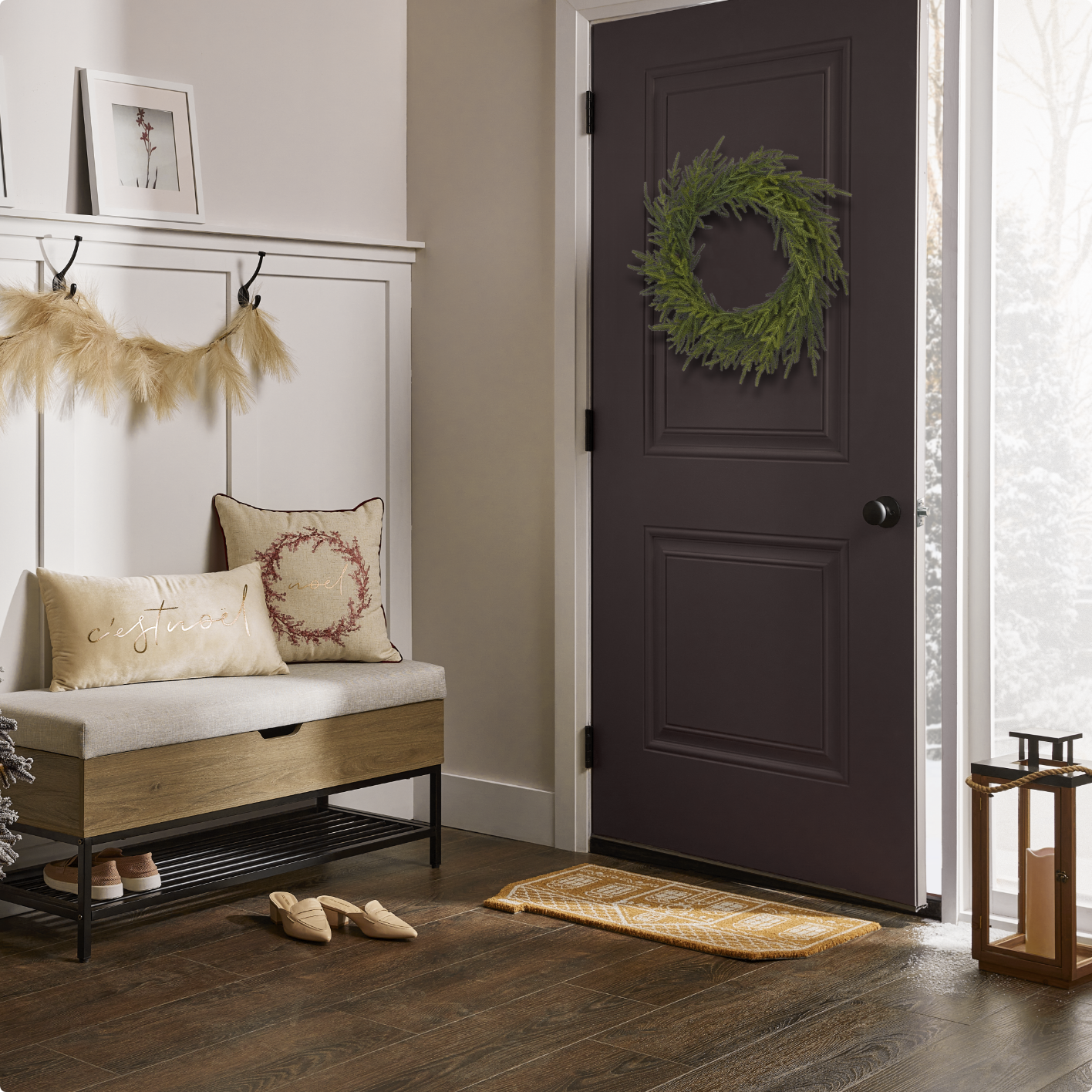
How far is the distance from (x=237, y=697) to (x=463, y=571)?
1017 millimetres

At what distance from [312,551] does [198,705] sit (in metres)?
0.63

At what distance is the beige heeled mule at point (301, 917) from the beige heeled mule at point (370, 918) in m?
0.02

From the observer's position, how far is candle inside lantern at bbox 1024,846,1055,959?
2787mm

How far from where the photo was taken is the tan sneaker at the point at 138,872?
3.05m

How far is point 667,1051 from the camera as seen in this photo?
246cm

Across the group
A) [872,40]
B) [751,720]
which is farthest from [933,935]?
[872,40]

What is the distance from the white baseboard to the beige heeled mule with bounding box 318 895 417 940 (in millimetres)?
734

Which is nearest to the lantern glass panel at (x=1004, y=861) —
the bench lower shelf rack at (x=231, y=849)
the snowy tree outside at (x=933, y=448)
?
the snowy tree outside at (x=933, y=448)

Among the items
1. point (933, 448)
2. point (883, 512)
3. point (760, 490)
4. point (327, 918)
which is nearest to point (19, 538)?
point (327, 918)

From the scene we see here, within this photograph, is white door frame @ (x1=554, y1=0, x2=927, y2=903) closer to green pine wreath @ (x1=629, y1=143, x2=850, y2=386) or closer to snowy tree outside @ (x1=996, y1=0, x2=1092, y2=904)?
green pine wreath @ (x1=629, y1=143, x2=850, y2=386)

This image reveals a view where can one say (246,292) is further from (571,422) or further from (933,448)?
(933,448)

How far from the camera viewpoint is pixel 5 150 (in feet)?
10.4

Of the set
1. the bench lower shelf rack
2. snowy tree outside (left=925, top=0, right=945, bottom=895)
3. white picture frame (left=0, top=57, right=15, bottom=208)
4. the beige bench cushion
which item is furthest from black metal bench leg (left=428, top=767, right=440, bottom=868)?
white picture frame (left=0, top=57, right=15, bottom=208)

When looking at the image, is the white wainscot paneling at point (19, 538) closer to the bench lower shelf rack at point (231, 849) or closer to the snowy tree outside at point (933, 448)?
the bench lower shelf rack at point (231, 849)
